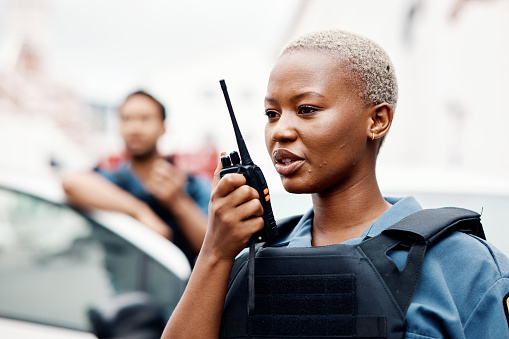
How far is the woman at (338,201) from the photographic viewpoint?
127 centimetres

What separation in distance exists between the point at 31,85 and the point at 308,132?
44229 millimetres

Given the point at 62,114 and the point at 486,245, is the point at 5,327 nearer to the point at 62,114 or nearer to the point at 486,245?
the point at 486,245

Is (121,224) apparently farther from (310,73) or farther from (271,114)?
(310,73)

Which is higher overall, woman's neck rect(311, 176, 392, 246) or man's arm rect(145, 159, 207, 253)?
man's arm rect(145, 159, 207, 253)

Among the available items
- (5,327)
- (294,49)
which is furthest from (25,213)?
(294,49)

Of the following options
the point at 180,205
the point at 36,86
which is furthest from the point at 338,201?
the point at 36,86

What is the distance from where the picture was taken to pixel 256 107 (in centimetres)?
3806

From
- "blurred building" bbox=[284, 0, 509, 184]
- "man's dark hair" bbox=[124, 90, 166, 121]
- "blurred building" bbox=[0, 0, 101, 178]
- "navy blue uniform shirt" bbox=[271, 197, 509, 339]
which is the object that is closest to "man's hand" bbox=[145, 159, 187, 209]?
"man's dark hair" bbox=[124, 90, 166, 121]

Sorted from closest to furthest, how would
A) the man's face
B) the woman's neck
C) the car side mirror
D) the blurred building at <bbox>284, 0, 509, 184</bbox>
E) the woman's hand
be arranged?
the woman's hand, the woman's neck, the car side mirror, the man's face, the blurred building at <bbox>284, 0, 509, 184</bbox>

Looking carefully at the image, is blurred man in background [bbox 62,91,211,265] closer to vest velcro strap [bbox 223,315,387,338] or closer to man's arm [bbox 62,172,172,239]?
man's arm [bbox 62,172,172,239]

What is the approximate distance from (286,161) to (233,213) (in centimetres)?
23

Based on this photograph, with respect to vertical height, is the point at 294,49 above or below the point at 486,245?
above

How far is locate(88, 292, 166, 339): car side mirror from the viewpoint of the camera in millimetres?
2656

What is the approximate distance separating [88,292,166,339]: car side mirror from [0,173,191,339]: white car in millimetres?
147
